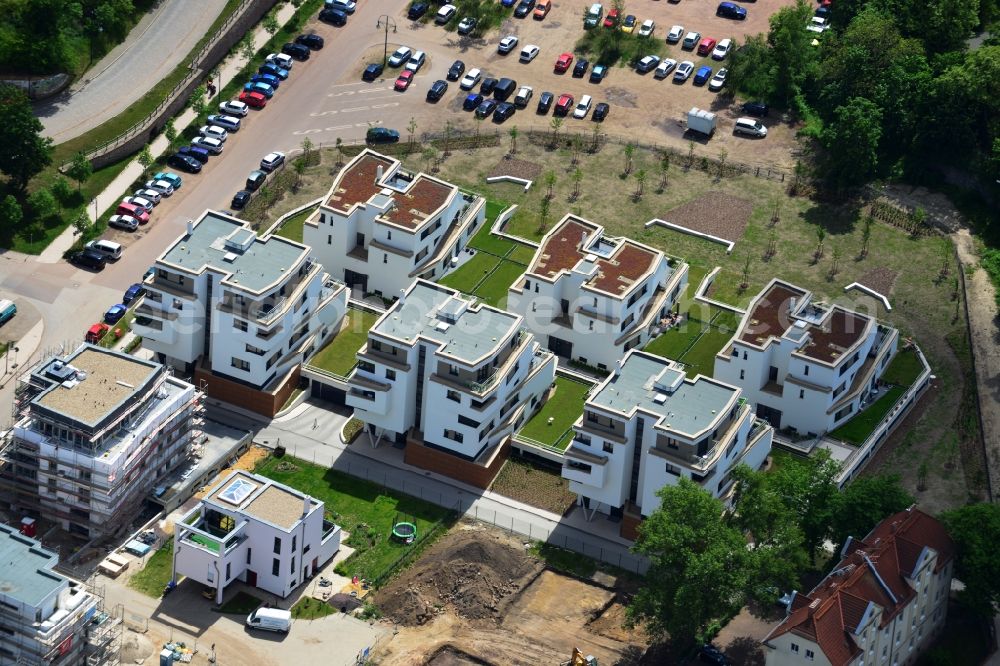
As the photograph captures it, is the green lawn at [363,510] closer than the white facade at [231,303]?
Yes

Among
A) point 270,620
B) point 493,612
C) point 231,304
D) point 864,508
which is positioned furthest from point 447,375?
point 864,508

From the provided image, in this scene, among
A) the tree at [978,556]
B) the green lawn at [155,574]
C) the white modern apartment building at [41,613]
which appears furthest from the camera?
the green lawn at [155,574]

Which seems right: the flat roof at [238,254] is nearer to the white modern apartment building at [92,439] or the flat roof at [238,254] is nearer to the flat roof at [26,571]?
the white modern apartment building at [92,439]

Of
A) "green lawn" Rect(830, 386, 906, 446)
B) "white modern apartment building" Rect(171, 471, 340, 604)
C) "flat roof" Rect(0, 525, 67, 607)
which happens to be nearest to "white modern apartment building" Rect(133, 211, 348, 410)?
"white modern apartment building" Rect(171, 471, 340, 604)

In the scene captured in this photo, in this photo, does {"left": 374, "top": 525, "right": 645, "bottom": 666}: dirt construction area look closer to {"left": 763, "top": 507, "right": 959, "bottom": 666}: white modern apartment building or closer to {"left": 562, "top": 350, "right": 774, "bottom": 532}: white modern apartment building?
{"left": 562, "top": 350, "right": 774, "bottom": 532}: white modern apartment building

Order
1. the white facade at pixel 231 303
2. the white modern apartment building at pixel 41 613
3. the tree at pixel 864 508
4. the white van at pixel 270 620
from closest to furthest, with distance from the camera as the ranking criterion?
the white modern apartment building at pixel 41 613 < the white van at pixel 270 620 < the tree at pixel 864 508 < the white facade at pixel 231 303

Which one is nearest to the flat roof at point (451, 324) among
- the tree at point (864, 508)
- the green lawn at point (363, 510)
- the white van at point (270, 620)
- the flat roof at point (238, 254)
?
the flat roof at point (238, 254)
